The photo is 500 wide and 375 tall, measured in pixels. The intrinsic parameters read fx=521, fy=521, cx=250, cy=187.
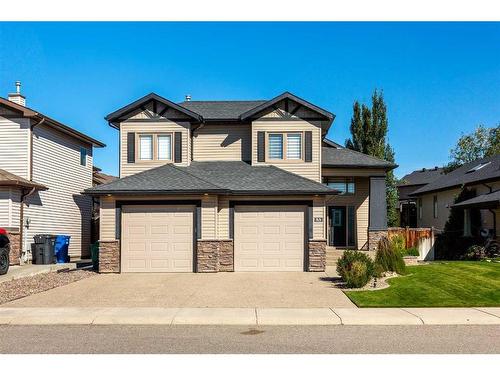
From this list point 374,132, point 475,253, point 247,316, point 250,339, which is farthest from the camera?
point 374,132

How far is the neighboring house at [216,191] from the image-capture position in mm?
18578

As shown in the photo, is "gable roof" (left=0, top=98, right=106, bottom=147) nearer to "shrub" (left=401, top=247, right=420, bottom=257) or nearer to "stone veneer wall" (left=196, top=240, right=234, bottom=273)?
"stone veneer wall" (left=196, top=240, right=234, bottom=273)

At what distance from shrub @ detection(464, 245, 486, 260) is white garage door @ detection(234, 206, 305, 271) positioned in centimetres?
940

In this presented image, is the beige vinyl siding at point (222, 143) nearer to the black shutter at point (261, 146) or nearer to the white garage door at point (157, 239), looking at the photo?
the black shutter at point (261, 146)

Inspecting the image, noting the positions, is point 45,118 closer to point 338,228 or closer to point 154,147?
point 154,147

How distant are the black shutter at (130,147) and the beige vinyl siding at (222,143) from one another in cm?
267

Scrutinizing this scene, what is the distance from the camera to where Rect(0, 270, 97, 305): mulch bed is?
544 inches

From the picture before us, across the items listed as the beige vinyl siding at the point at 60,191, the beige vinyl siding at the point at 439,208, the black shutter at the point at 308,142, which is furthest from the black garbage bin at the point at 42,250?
the beige vinyl siding at the point at 439,208

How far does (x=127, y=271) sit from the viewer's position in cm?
1864

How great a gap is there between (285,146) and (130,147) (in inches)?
249

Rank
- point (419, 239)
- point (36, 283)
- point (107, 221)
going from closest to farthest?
point (36, 283) → point (107, 221) → point (419, 239)

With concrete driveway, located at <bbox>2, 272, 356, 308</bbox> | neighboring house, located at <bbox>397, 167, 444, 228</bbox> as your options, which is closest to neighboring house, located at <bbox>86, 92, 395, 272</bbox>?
concrete driveway, located at <bbox>2, 272, 356, 308</bbox>

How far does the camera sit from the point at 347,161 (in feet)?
79.5

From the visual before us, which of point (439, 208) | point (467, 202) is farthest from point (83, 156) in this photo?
point (439, 208)
